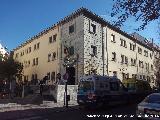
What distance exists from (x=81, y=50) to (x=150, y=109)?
21.8 metres

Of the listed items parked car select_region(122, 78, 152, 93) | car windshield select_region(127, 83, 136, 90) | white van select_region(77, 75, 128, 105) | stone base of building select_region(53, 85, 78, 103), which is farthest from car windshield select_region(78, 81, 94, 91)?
car windshield select_region(127, 83, 136, 90)

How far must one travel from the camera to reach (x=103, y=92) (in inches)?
838

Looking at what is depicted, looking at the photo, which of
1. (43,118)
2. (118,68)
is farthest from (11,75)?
(43,118)

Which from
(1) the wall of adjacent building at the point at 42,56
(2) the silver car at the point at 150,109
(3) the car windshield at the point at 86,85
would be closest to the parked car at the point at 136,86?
(3) the car windshield at the point at 86,85

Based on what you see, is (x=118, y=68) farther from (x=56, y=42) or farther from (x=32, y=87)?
(x=32, y=87)

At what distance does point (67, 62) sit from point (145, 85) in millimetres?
10214

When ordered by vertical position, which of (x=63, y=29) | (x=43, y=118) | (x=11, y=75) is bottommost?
(x=43, y=118)

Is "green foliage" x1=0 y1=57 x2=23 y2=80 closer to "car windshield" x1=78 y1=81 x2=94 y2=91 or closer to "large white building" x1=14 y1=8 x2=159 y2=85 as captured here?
"large white building" x1=14 y1=8 x2=159 y2=85

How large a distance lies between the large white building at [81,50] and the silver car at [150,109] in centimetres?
2033

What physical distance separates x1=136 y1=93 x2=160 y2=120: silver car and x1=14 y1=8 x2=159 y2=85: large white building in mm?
20332

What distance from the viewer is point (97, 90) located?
20.6 m

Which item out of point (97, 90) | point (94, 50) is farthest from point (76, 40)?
point (97, 90)

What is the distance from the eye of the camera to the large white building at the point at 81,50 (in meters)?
34.2

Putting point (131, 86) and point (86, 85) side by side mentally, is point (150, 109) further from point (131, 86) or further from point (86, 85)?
point (131, 86)
